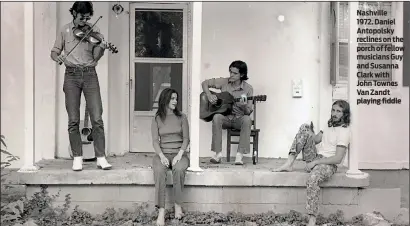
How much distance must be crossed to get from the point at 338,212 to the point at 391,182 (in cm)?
132

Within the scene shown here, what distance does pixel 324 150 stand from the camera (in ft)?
19.9

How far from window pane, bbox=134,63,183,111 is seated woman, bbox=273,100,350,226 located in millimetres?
2002

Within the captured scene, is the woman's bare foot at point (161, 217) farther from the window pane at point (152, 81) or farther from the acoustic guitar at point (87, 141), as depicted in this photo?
the window pane at point (152, 81)

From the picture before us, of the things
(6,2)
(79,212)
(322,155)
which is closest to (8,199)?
(79,212)

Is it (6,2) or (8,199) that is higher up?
(6,2)

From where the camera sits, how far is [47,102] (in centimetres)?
717

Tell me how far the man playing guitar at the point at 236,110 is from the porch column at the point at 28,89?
1.93 m

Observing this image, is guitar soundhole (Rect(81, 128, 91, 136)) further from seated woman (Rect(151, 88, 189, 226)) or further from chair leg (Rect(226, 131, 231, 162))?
chair leg (Rect(226, 131, 231, 162))

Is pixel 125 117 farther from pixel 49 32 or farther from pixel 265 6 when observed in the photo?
pixel 265 6

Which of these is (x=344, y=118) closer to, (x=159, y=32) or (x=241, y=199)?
(x=241, y=199)

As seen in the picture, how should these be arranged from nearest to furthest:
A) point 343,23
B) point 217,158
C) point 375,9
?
point 375,9 < point 217,158 < point 343,23

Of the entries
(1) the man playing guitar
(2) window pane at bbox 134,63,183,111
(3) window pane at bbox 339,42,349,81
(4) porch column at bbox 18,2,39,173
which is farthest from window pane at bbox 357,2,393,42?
(4) porch column at bbox 18,2,39,173

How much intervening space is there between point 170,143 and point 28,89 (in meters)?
1.49

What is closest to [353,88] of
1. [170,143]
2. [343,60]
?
[343,60]
